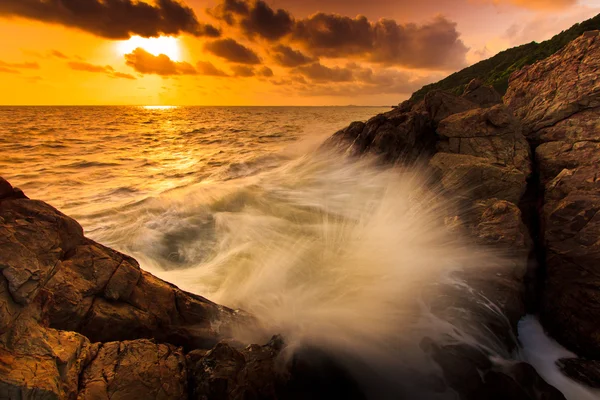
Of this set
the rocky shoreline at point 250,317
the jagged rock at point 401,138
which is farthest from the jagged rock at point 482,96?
the rocky shoreline at point 250,317

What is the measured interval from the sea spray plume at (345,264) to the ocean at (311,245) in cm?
3

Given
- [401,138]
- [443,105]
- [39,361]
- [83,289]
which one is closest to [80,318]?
[83,289]

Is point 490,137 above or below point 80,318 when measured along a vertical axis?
above

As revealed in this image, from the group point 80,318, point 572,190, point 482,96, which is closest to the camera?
point 80,318

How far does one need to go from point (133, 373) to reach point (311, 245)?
546 cm

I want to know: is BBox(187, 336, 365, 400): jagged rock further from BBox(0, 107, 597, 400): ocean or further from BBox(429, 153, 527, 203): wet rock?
BBox(429, 153, 527, 203): wet rock

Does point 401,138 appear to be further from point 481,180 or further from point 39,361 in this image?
point 39,361

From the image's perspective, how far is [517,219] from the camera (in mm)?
6000

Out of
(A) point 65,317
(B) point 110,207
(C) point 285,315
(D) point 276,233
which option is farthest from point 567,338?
(B) point 110,207

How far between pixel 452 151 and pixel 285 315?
7860mm

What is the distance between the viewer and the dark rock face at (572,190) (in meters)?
4.99

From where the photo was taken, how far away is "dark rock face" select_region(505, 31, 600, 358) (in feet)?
16.4

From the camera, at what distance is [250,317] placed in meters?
4.91

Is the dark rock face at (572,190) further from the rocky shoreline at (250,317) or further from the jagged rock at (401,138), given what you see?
the jagged rock at (401,138)
